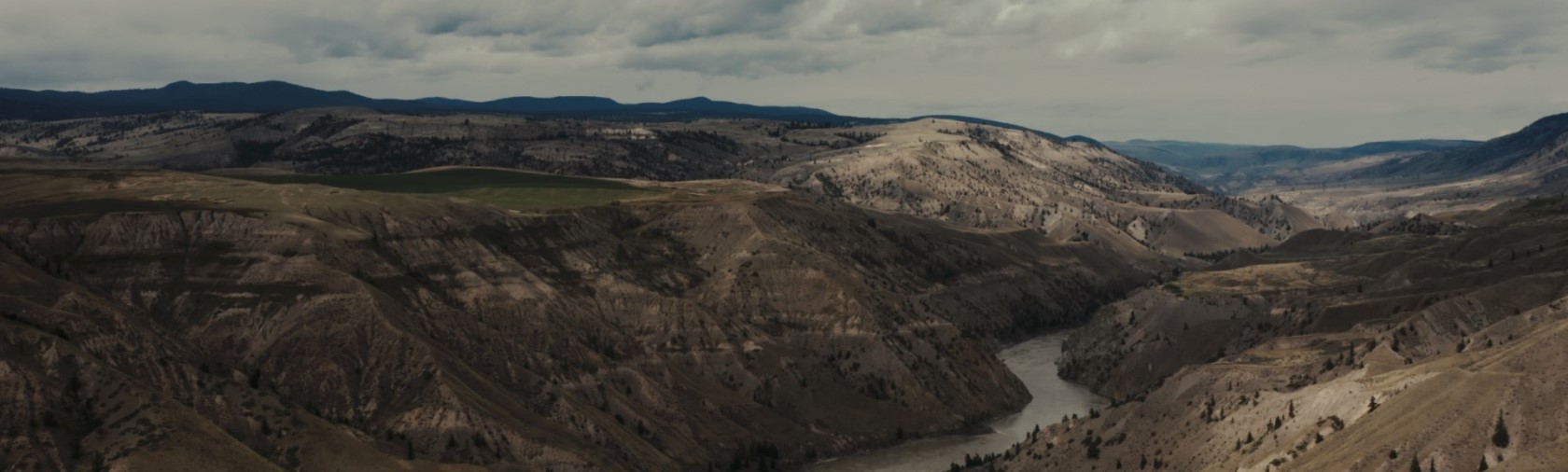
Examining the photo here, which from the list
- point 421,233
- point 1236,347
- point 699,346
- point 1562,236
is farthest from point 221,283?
point 1562,236

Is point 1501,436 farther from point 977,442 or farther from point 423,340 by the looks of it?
point 423,340

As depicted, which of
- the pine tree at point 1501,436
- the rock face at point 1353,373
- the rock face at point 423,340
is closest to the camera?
the pine tree at point 1501,436

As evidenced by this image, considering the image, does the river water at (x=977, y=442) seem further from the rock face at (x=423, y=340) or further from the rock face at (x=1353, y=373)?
the rock face at (x=1353, y=373)

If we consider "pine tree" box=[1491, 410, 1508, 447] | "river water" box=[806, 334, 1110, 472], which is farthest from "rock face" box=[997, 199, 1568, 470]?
"river water" box=[806, 334, 1110, 472]

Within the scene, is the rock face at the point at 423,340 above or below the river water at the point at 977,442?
above

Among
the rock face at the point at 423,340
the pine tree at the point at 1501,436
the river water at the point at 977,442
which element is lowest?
the river water at the point at 977,442

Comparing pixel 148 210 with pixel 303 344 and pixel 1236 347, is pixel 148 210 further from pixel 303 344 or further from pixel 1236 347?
pixel 1236 347

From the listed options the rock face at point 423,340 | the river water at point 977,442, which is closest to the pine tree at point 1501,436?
the river water at point 977,442

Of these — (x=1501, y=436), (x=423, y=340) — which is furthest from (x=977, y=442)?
(x=1501, y=436)
